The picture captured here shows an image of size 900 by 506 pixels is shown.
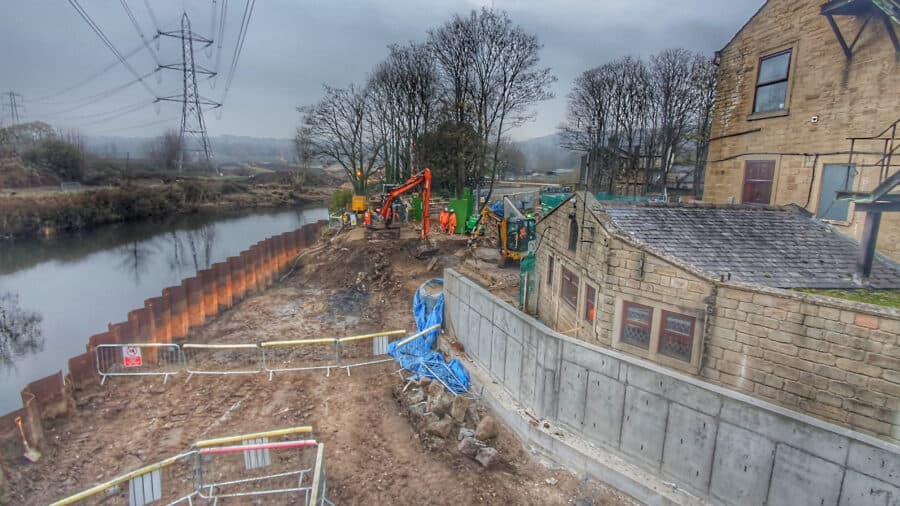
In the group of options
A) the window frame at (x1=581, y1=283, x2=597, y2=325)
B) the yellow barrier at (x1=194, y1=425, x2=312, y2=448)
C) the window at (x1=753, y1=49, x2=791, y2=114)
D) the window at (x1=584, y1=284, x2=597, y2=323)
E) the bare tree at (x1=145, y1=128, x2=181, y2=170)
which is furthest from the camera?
the bare tree at (x1=145, y1=128, x2=181, y2=170)

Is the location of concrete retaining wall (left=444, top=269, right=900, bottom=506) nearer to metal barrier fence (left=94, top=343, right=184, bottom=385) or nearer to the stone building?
the stone building

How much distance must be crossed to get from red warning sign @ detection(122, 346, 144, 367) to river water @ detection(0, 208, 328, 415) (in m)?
5.34

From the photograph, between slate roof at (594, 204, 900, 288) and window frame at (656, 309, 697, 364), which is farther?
slate roof at (594, 204, 900, 288)

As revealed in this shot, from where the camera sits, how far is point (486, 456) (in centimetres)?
788

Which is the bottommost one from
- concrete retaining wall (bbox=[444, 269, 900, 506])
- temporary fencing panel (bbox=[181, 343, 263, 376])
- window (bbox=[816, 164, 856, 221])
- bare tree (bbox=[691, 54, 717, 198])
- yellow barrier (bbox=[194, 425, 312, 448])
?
temporary fencing panel (bbox=[181, 343, 263, 376])

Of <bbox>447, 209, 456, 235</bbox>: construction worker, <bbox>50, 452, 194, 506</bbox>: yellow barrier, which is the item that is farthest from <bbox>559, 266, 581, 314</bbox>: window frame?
<bbox>447, 209, 456, 235</bbox>: construction worker

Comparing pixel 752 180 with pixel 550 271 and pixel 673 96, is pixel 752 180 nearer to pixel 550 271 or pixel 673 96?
pixel 550 271

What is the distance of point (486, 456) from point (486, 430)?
0.84 m

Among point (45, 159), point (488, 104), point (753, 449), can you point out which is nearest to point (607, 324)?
point (753, 449)

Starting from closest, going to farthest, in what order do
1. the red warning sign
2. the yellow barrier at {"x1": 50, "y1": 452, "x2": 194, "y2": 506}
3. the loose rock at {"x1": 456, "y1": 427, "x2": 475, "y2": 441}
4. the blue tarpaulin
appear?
the yellow barrier at {"x1": 50, "y1": 452, "x2": 194, "y2": 506} → the loose rock at {"x1": 456, "y1": 427, "x2": 475, "y2": 441} → the blue tarpaulin → the red warning sign

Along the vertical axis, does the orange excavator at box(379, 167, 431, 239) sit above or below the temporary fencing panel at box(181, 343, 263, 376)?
above

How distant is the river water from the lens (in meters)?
18.8

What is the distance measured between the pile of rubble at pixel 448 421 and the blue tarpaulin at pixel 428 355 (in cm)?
46

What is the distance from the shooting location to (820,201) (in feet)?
41.2
